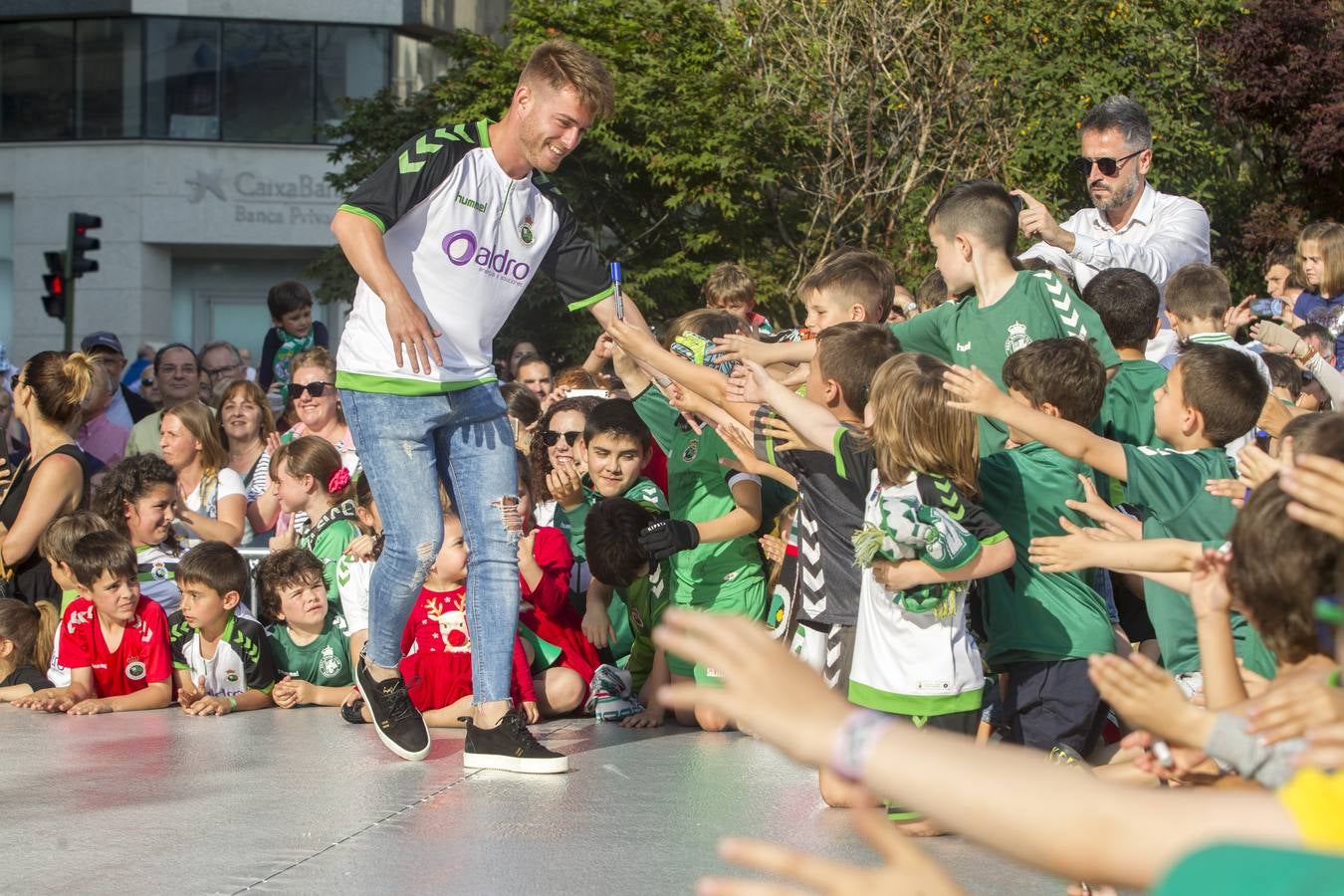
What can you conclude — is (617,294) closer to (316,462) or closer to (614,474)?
(614,474)

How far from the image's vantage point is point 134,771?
560 cm

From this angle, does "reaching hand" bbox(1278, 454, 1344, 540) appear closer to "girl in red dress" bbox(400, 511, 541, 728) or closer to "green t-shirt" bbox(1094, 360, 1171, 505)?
"green t-shirt" bbox(1094, 360, 1171, 505)

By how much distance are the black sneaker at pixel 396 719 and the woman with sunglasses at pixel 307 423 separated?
342 centimetres

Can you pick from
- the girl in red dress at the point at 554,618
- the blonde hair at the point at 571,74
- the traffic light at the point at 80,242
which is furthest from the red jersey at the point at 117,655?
the traffic light at the point at 80,242

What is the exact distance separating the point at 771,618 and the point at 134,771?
2.61 metres

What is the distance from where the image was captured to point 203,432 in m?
9.02

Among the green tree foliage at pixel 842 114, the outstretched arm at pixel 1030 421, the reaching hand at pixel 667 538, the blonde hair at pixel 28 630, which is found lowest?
the blonde hair at pixel 28 630

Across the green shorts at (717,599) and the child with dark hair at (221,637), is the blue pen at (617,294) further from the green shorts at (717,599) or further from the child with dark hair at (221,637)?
the child with dark hair at (221,637)

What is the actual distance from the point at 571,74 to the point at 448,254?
2.45 feet

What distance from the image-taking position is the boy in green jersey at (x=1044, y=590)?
5.04 m

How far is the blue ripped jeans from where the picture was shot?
219 inches

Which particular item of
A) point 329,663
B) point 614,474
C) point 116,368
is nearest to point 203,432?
point 329,663

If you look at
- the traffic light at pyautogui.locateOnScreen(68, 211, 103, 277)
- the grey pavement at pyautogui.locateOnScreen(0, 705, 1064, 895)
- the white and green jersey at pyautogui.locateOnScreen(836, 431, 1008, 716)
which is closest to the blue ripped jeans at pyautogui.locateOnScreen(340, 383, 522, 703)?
the grey pavement at pyautogui.locateOnScreen(0, 705, 1064, 895)

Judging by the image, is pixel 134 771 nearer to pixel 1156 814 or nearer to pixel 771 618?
pixel 771 618
